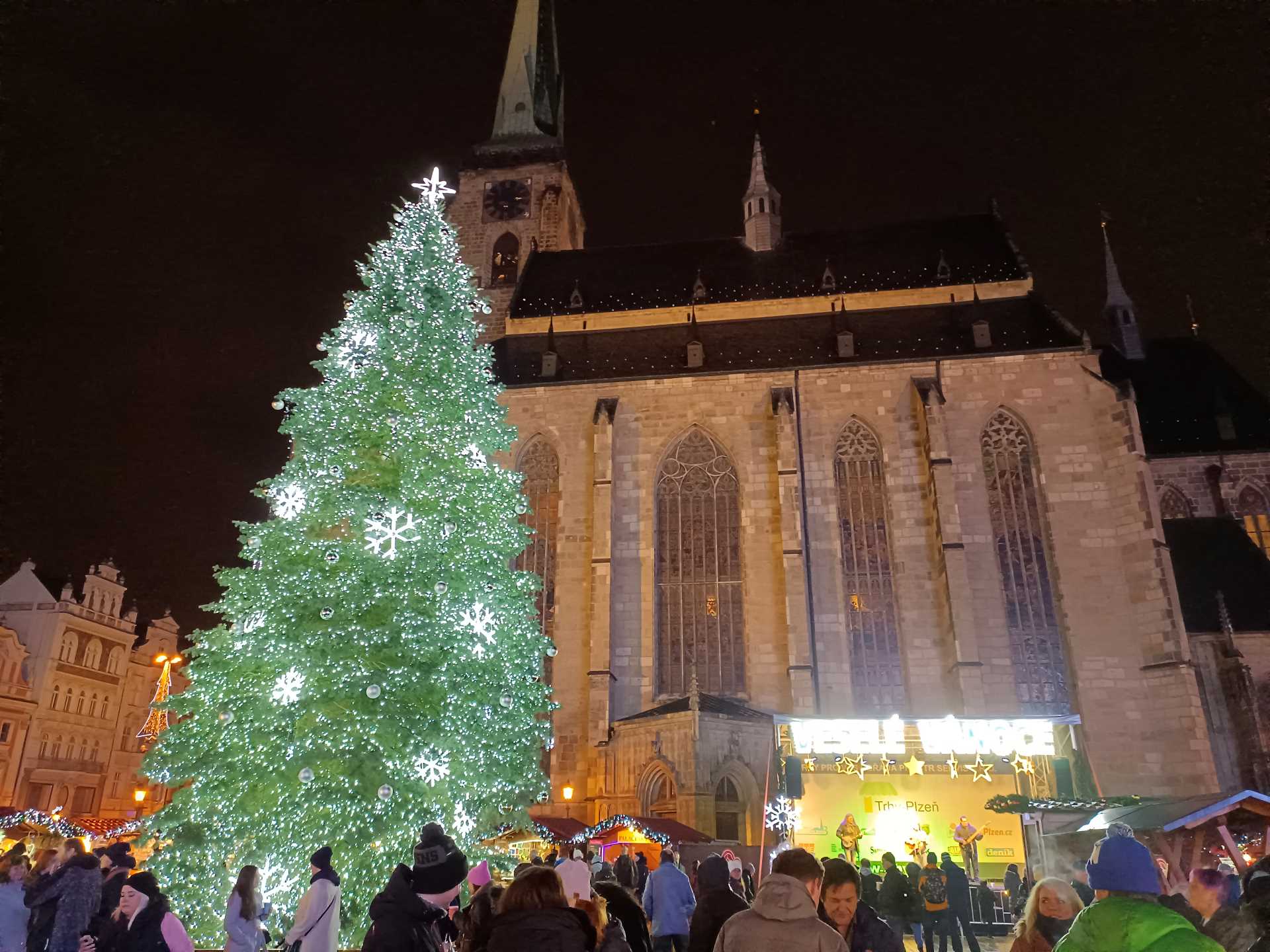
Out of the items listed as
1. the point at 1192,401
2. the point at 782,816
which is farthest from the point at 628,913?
the point at 1192,401

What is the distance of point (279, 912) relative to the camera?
28.1 feet

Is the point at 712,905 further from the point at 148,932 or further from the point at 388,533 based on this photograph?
the point at 388,533

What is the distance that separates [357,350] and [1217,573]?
23862 millimetres

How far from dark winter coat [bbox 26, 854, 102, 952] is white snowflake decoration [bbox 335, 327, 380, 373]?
21.3ft

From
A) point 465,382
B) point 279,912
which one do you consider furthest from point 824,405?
point 279,912

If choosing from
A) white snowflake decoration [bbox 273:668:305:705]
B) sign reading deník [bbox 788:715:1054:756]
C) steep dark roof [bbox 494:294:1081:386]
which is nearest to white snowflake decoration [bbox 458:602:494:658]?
white snowflake decoration [bbox 273:668:305:705]

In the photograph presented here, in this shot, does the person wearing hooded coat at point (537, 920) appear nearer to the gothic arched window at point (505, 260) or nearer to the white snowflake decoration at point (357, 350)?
the white snowflake decoration at point (357, 350)

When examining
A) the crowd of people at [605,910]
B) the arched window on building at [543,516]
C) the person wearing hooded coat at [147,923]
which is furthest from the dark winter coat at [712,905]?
the arched window on building at [543,516]

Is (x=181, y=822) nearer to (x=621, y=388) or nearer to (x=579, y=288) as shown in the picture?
(x=621, y=388)

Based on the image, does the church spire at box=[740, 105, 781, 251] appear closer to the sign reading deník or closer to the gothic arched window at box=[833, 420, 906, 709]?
the gothic arched window at box=[833, 420, 906, 709]

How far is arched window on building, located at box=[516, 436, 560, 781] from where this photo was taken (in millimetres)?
23234

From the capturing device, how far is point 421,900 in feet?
12.1

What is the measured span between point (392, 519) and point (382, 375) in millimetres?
2006

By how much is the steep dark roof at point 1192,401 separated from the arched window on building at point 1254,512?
1.48m
